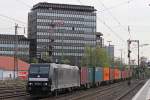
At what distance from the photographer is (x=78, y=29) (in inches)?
6427

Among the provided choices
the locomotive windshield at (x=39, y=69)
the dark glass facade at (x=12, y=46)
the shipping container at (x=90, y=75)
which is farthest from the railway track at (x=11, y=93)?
the dark glass facade at (x=12, y=46)

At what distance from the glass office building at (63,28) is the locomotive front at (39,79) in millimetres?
101414

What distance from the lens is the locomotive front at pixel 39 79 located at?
3475 cm

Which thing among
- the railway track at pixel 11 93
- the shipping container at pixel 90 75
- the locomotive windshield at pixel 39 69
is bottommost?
the railway track at pixel 11 93

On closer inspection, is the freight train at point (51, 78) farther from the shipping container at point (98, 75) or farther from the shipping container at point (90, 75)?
the shipping container at point (98, 75)

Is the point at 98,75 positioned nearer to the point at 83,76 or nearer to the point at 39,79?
the point at 83,76

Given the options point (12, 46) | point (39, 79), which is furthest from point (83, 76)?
point (12, 46)

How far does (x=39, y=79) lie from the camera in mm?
35219

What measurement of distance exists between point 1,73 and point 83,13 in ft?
235

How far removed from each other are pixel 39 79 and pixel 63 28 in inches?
4870

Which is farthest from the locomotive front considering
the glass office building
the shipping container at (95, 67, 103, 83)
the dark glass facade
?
the dark glass facade

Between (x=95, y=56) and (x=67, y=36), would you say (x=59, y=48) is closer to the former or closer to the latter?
(x=67, y=36)

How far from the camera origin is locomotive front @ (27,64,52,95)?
34.8 meters

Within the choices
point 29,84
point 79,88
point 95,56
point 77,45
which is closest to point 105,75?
point 79,88
